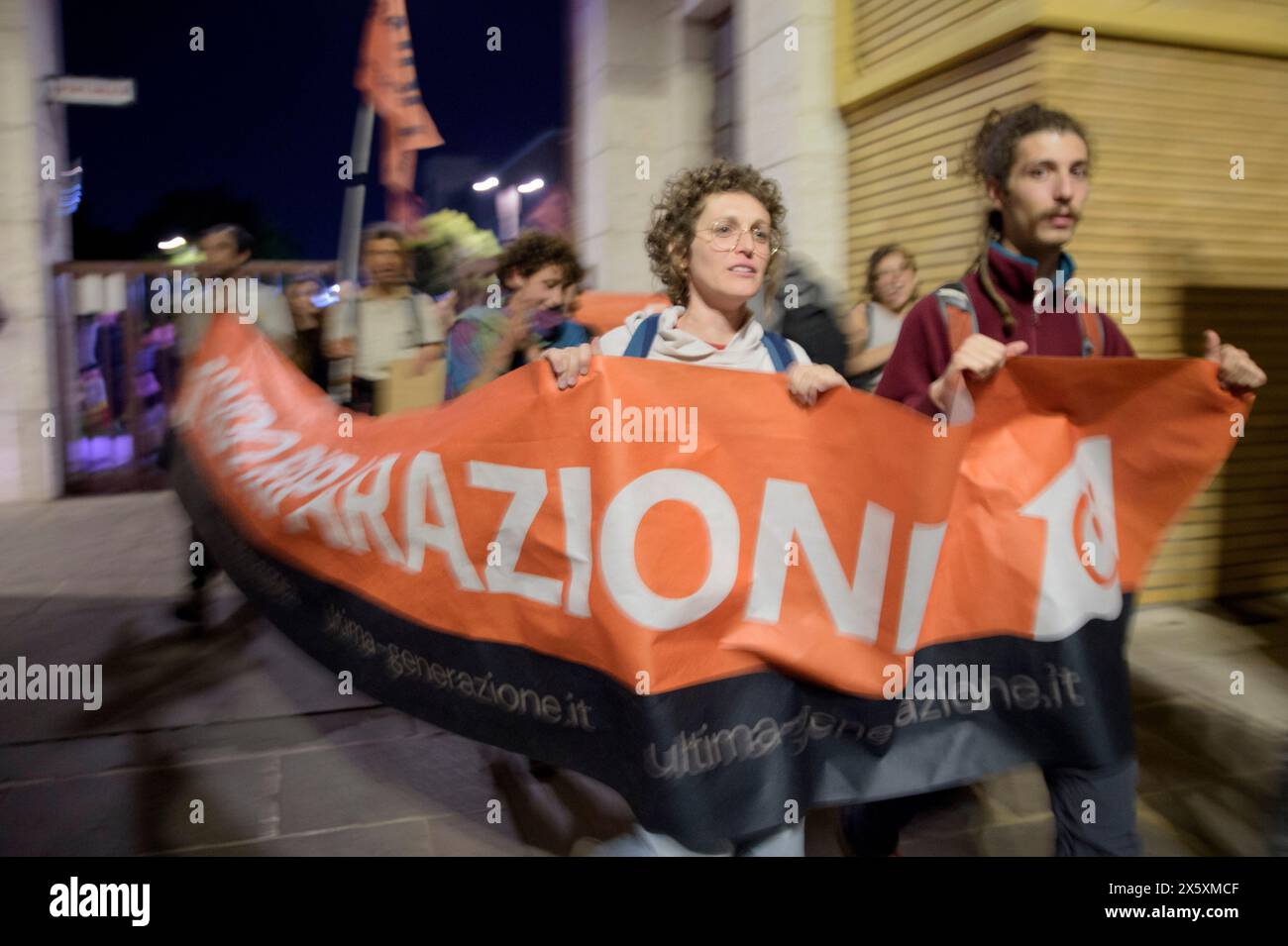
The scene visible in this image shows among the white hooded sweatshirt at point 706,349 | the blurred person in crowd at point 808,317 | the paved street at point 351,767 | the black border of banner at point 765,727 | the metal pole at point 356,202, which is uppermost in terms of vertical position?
the metal pole at point 356,202

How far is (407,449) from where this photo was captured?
2871mm

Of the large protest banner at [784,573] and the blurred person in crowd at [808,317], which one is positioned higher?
the blurred person in crowd at [808,317]

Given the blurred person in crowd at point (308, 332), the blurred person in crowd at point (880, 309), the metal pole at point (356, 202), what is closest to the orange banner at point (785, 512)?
the blurred person in crowd at point (880, 309)

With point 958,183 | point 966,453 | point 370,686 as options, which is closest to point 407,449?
point 370,686

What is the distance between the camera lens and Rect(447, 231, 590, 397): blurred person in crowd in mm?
4340

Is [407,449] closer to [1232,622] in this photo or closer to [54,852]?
[54,852]

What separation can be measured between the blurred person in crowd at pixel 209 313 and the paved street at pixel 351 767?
0.73 feet

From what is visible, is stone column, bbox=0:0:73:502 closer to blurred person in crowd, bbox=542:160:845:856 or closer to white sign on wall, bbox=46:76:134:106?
white sign on wall, bbox=46:76:134:106

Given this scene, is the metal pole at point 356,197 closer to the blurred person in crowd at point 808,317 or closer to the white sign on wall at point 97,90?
the white sign on wall at point 97,90

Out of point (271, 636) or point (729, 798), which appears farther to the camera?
point (271, 636)

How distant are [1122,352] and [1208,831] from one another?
1755 millimetres

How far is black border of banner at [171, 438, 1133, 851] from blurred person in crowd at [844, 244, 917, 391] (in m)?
2.96

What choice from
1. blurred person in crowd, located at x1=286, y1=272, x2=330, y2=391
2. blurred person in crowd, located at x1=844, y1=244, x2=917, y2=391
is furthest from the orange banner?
blurred person in crowd, located at x1=286, y1=272, x2=330, y2=391

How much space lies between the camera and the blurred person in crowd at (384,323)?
5777mm
